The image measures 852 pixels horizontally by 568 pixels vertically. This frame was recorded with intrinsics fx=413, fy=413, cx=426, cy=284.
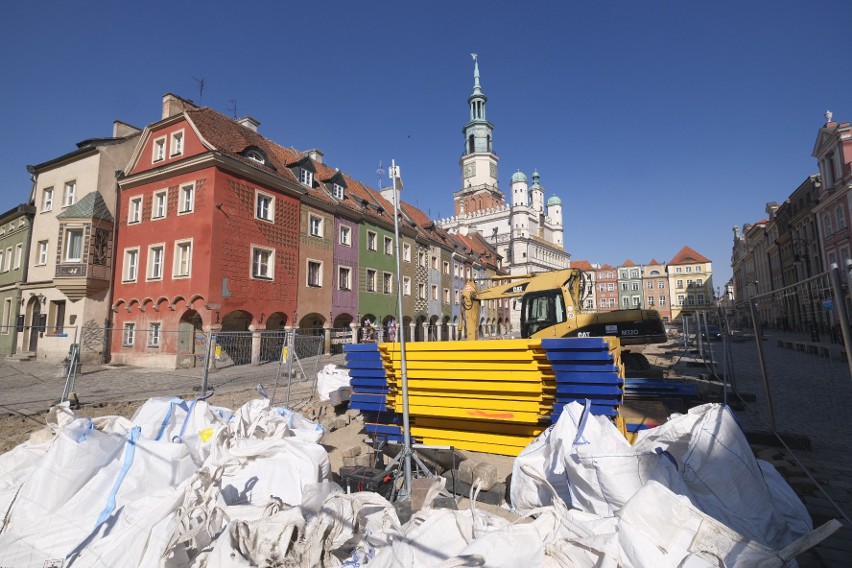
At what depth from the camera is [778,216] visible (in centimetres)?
4303

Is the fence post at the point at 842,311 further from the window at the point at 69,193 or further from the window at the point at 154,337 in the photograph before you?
the window at the point at 69,193

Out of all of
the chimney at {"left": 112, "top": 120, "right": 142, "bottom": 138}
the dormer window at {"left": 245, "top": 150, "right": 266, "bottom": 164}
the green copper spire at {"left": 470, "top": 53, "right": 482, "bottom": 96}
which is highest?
the green copper spire at {"left": 470, "top": 53, "right": 482, "bottom": 96}

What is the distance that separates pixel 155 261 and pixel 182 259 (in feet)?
6.50

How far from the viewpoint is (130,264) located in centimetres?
1980

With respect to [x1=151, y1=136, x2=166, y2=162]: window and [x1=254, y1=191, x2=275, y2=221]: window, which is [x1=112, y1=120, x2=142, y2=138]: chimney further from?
[x1=254, y1=191, x2=275, y2=221]: window

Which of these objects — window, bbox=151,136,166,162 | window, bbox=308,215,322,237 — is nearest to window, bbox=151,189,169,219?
window, bbox=151,136,166,162

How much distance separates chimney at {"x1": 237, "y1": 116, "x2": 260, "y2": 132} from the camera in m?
24.2

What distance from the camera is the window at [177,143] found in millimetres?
19281

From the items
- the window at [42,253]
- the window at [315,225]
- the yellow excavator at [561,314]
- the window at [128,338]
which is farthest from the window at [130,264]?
the yellow excavator at [561,314]

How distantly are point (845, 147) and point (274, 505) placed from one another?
1581 inches

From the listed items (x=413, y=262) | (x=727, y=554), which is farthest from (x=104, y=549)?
(x=413, y=262)

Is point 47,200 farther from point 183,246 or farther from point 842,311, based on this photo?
point 842,311

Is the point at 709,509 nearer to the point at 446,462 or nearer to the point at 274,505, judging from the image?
the point at 446,462

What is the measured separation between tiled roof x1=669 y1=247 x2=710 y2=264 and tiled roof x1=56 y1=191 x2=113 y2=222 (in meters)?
89.9
